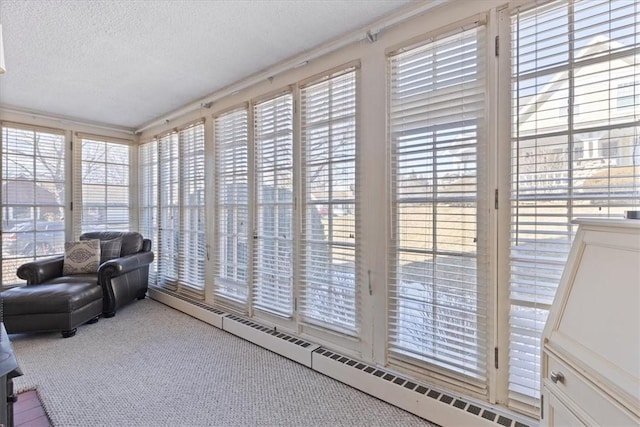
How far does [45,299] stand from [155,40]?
8.31ft

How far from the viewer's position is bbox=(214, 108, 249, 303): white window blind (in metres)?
3.08

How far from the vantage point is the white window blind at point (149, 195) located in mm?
4316

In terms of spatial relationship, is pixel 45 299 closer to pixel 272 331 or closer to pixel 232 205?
pixel 232 205

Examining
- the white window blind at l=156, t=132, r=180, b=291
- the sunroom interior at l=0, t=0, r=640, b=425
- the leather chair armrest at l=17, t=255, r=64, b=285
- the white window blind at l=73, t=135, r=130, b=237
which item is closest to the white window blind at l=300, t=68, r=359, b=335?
the sunroom interior at l=0, t=0, r=640, b=425

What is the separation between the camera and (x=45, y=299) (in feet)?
9.36

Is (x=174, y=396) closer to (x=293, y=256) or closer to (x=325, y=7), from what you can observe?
(x=293, y=256)

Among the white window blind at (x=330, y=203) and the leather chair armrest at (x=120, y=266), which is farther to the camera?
the leather chair armrest at (x=120, y=266)

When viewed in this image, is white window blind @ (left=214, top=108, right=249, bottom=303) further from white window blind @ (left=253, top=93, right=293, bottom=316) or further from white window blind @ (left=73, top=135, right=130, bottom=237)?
white window blind @ (left=73, top=135, right=130, bottom=237)

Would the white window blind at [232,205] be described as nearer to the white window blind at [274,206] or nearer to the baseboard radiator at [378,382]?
the white window blind at [274,206]

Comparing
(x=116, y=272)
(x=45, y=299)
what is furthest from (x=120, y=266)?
(x=45, y=299)

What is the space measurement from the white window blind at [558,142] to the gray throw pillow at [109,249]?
4.27 m

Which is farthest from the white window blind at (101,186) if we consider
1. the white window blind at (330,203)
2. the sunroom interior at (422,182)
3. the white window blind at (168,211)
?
the white window blind at (330,203)

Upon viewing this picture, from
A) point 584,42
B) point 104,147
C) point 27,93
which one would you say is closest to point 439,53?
point 584,42

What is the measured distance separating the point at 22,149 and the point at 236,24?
360 centimetres
